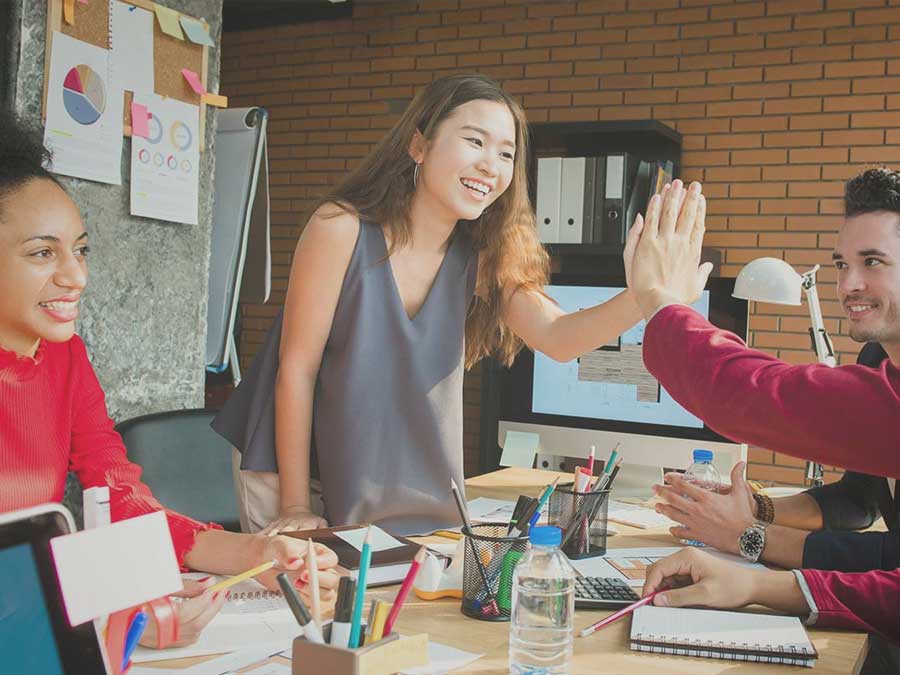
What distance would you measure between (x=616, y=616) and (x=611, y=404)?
1.51 m

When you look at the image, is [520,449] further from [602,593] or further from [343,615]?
[343,615]

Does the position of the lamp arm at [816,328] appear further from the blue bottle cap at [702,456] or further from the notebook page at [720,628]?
the notebook page at [720,628]

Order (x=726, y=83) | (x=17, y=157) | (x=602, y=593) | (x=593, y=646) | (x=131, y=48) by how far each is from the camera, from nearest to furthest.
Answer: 1. (x=593, y=646)
2. (x=602, y=593)
3. (x=17, y=157)
4. (x=131, y=48)
5. (x=726, y=83)

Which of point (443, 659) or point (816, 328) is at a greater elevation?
point (816, 328)

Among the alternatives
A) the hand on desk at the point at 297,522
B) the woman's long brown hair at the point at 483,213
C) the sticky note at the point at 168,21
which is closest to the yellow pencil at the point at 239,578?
the hand on desk at the point at 297,522

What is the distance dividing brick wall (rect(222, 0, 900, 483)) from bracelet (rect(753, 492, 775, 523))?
276cm

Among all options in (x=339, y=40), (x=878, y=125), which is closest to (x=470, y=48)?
(x=339, y=40)

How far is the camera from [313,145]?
576 centimetres

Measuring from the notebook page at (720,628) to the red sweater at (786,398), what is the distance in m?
0.24

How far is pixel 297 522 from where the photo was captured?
5.39 ft

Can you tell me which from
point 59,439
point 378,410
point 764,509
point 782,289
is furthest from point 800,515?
point 59,439

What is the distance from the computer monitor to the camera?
2.53 meters

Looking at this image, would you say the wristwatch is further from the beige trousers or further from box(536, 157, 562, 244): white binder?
box(536, 157, 562, 244): white binder

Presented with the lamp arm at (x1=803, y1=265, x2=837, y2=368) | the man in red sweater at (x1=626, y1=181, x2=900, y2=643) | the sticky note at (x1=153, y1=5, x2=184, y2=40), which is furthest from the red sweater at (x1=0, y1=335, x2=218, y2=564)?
the lamp arm at (x1=803, y1=265, x2=837, y2=368)
